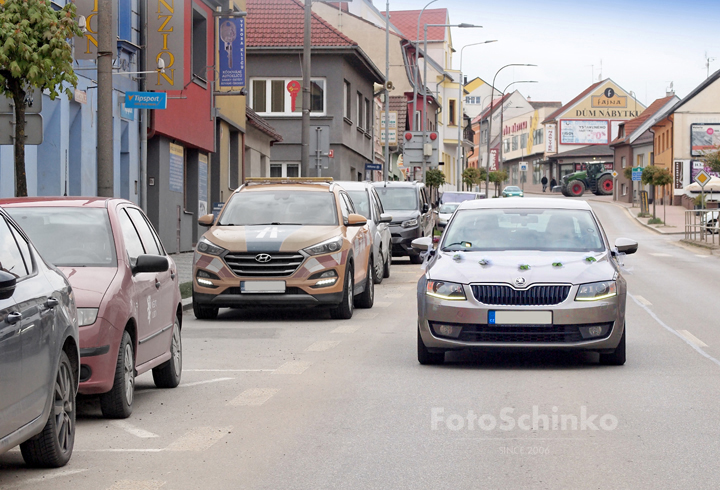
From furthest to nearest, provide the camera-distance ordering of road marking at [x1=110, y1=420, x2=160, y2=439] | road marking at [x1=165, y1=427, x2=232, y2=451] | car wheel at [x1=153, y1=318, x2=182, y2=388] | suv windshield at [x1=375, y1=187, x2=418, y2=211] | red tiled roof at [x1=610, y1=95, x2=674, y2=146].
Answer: red tiled roof at [x1=610, y1=95, x2=674, y2=146] → suv windshield at [x1=375, y1=187, x2=418, y2=211] → car wheel at [x1=153, y1=318, x2=182, y2=388] → road marking at [x1=110, y1=420, x2=160, y2=439] → road marking at [x1=165, y1=427, x2=232, y2=451]

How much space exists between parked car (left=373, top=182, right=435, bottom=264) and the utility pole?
13326 mm

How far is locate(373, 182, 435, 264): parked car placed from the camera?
88.0ft

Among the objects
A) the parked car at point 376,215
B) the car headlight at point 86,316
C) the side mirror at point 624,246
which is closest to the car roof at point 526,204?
the side mirror at point 624,246

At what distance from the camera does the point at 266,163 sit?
4162 cm

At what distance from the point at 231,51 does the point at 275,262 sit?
1734 cm

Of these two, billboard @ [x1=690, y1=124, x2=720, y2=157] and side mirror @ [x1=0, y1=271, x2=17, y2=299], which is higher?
billboard @ [x1=690, y1=124, x2=720, y2=157]

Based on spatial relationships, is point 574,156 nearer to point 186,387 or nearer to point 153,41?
point 153,41

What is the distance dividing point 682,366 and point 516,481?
4839mm

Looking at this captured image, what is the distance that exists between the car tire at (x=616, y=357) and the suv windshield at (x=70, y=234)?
4.49 meters

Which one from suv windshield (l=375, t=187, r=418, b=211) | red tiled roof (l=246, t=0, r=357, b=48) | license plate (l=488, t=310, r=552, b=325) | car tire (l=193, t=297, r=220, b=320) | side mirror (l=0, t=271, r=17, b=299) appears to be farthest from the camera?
red tiled roof (l=246, t=0, r=357, b=48)

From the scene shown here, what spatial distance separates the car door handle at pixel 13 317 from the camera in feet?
16.4

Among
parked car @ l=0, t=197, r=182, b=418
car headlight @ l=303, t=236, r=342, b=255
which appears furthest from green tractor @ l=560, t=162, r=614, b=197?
parked car @ l=0, t=197, r=182, b=418

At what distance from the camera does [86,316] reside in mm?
6969

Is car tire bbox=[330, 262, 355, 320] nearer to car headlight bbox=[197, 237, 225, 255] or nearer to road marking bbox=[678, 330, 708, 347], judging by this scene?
car headlight bbox=[197, 237, 225, 255]
